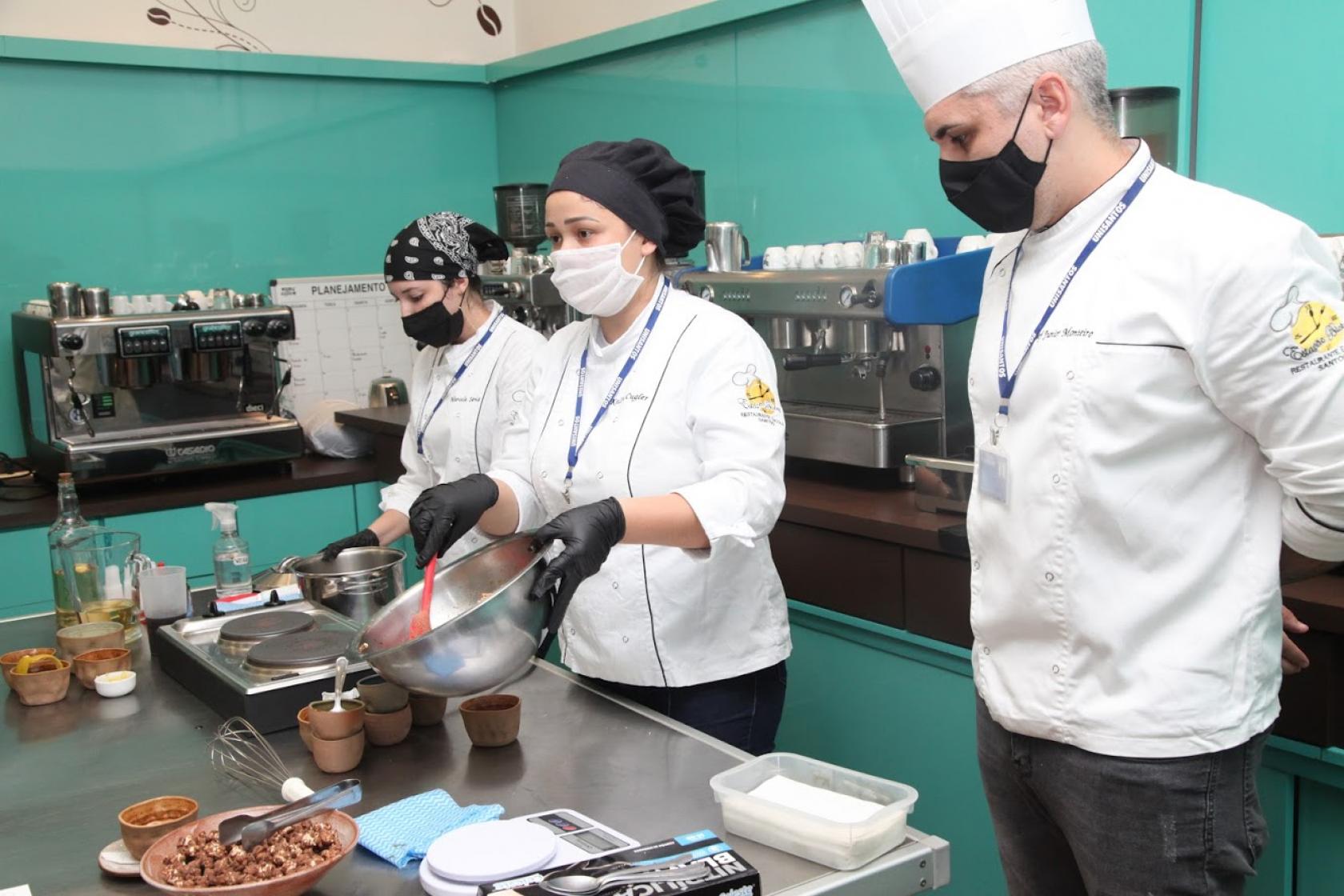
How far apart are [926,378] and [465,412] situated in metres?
1.02

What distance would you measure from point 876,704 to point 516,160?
303 cm

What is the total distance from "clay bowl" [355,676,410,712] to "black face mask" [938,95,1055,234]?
97 centimetres

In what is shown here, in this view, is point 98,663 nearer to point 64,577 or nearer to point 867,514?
point 64,577

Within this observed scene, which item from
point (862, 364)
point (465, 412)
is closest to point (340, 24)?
point (465, 412)

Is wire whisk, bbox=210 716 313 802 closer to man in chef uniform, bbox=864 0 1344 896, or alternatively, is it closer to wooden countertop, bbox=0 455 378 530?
man in chef uniform, bbox=864 0 1344 896

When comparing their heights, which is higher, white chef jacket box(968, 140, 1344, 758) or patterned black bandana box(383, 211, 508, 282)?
patterned black bandana box(383, 211, 508, 282)

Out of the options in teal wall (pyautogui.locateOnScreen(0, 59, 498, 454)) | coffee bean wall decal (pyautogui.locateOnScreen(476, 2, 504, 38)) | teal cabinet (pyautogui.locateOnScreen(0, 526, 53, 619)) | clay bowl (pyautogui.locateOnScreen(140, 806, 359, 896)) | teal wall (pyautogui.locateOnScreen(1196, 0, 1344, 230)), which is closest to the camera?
→ clay bowl (pyautogui.locateOnScreen(140, 806, 359, 896))

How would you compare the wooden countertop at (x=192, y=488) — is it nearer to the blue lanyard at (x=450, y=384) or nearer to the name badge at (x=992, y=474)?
the blue lanyard at (x=450, y=384)

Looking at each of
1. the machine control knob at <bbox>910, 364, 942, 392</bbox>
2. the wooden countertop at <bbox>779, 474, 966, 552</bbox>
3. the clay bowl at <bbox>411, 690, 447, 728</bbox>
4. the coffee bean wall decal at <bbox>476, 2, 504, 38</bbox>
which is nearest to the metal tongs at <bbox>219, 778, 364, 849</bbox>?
the clay bowl at <bbox>411, 690, 447, 728</bbox>

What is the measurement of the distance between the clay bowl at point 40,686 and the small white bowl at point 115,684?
5 centimetres

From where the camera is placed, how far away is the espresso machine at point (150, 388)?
3568 mm

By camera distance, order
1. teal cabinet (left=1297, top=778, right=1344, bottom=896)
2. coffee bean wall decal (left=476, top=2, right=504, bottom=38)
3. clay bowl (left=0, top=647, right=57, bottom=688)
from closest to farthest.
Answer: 1. teal cabinet (left=1297, top=778, right=1344, bottom=896)
2. clay bowl (left=0, top=647, right=57, bottom=688)
3. coffee bean wall decal (left=476, top=2, right=504, bottom=38)

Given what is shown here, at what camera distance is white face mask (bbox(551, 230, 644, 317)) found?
1.98m

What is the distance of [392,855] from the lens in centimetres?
134
